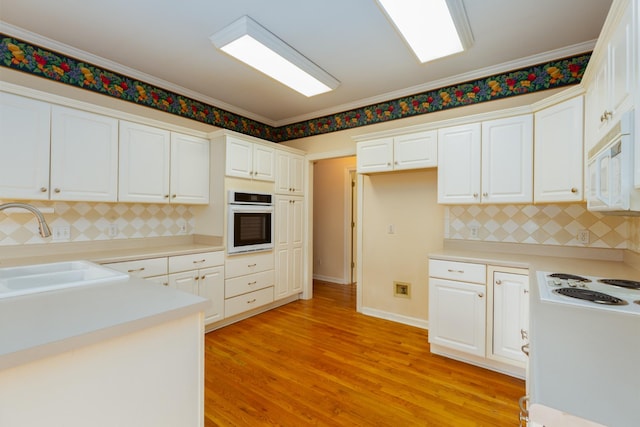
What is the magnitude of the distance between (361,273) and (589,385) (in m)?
3.09

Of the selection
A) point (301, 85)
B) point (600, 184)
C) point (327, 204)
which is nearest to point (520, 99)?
point (600, 184)

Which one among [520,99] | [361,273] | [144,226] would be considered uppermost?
Answer: [520,99]

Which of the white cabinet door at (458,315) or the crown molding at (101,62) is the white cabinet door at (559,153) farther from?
the crown molding at (101,62)

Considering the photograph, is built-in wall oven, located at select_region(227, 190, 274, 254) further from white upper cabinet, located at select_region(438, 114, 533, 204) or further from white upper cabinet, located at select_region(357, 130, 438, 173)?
white upper cabinet, located at select_region(438, 114, 533, 204)

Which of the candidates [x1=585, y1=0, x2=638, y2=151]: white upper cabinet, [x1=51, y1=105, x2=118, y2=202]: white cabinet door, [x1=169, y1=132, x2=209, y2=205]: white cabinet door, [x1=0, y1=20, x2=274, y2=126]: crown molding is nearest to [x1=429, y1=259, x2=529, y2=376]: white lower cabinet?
[x1=585, y1=0, x2=638, y2=151]: white upper cabinet

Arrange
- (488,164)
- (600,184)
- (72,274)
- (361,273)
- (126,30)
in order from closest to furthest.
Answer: (600,184) < (72,274) < (126,30) < (488,164) < (361,273)

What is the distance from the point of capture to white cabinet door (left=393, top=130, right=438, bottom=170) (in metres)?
2.89

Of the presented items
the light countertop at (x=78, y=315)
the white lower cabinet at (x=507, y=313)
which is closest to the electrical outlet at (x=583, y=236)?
the white lower cabinet at (x=507, y=313)

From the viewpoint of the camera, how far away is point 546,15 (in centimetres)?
213

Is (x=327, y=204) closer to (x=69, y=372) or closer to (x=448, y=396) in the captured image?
(x=448, y=396)

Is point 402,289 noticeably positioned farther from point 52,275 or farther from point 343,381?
point 52,275

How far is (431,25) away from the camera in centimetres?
199

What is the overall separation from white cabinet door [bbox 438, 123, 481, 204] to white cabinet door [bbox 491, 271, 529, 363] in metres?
0.75

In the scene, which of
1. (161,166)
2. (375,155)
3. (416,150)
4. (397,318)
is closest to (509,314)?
(397,318)
